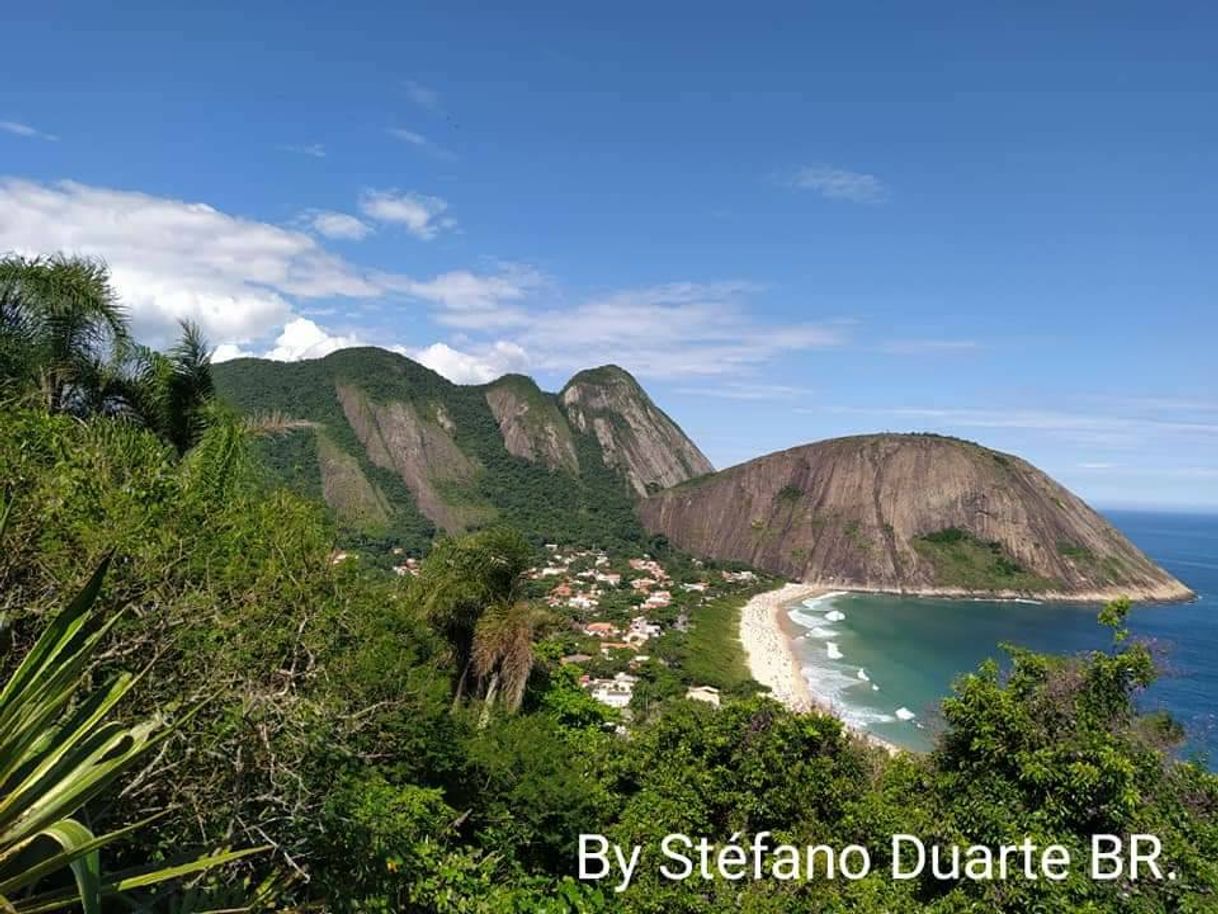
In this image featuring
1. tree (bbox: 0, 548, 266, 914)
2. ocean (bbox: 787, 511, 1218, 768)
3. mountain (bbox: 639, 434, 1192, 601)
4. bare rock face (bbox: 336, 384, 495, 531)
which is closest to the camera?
tree (bbox: 0, 548, 266, 914)

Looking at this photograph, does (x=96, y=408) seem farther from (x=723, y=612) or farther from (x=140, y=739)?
(x=723, y=612)

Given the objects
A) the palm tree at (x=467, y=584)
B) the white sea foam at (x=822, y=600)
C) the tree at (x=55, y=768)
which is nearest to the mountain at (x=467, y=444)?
the white sea foam at (x=822, y=600)

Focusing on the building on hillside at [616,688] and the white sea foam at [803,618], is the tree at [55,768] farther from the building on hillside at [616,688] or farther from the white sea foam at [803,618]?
the white sea foam at [803,618]

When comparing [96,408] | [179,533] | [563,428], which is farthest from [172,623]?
[563,428]

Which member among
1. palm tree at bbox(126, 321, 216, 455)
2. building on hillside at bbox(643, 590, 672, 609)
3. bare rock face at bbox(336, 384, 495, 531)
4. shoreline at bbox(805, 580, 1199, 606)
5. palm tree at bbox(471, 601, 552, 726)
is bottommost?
building on hillside at bbox(643, 590, 672, 609)

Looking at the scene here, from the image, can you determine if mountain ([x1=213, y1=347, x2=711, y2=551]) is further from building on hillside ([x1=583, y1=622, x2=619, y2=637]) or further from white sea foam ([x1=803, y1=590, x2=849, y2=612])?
building on hillside ([x1=583, y1=622, x2=619, y2=637])

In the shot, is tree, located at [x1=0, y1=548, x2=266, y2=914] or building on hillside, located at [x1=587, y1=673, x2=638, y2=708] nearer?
tree, located at [x1=0, y1=548, x2=266, y2=914]

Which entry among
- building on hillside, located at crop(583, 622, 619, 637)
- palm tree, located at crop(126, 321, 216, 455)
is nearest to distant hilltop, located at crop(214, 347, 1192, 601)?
building on hillside, located at crop(583, 622, 619, 637)

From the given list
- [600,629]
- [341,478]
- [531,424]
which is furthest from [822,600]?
[531,424]

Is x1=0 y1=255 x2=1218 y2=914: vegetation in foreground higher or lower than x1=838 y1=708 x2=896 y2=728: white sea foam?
higher
